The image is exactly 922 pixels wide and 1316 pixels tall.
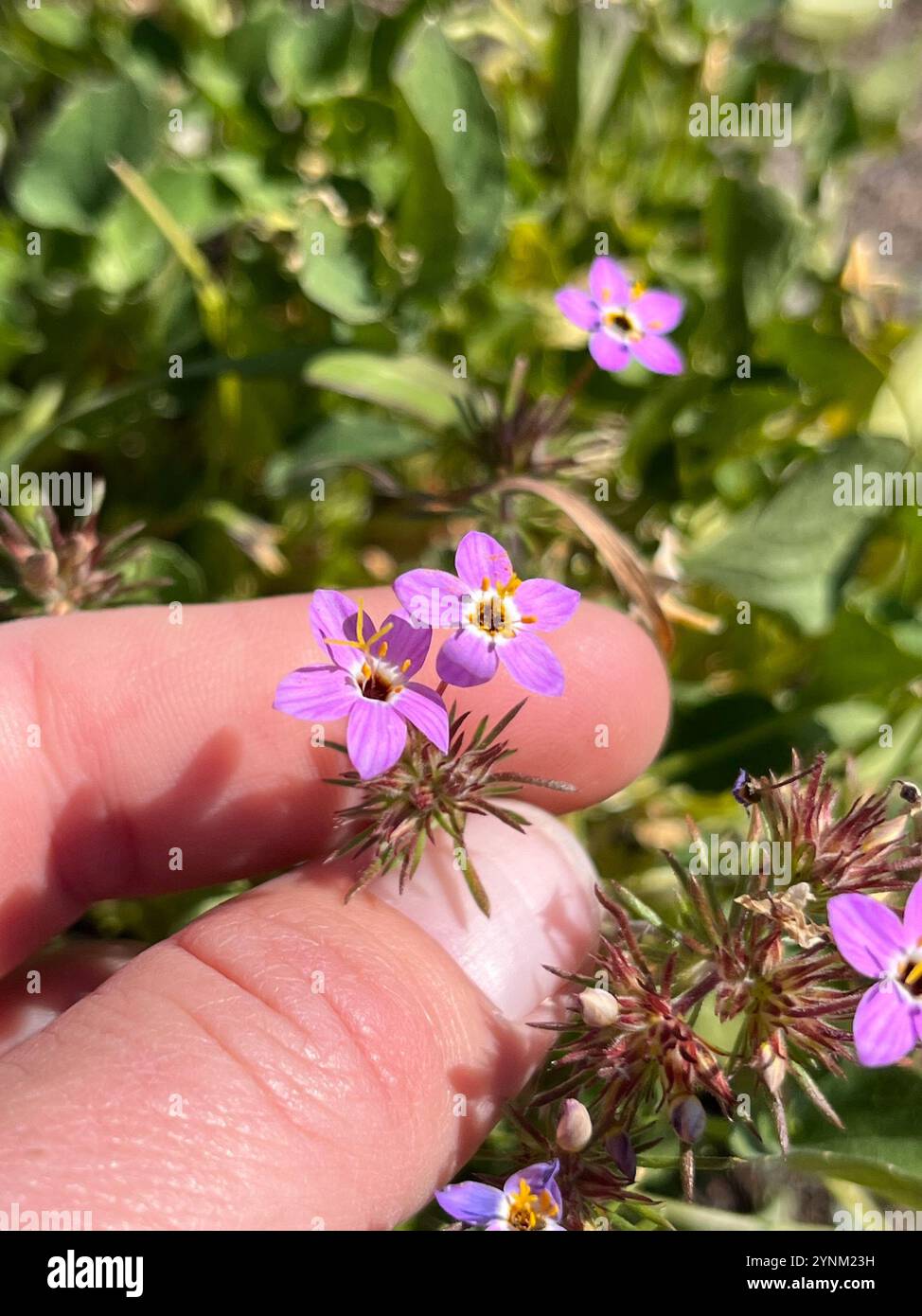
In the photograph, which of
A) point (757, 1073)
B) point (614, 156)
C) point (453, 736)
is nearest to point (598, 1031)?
point (757, 1073)

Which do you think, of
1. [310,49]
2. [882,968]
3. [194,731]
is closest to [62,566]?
[194,731]

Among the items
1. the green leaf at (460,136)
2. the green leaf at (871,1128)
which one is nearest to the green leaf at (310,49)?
the green leaf at (460,136)

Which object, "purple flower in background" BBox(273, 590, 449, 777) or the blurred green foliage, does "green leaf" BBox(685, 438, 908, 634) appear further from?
"purple flower in background" BBox(273, 590, 449, 777)

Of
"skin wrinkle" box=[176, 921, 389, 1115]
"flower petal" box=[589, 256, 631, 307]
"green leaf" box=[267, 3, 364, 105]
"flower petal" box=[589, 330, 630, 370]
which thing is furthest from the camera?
"green leaf" box=[267, 3, 364, 105]

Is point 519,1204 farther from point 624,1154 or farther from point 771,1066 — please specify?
point 771,1066

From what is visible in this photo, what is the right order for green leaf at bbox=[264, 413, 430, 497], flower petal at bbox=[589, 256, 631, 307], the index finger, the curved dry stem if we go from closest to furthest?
the index finger → the curved dry stem → flower petal at bbox=[589, 256, 631, 307] → green leaf at bbox=[264, 413, 430, 497]

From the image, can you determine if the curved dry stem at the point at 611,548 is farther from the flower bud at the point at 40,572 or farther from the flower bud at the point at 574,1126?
the flower bud at the point at 574,1126

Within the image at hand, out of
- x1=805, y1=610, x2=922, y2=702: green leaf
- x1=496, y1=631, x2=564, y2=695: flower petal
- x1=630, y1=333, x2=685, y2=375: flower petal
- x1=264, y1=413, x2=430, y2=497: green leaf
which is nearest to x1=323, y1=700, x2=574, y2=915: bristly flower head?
x1=496, y1=631, x2=564, y2=695: flower petal
